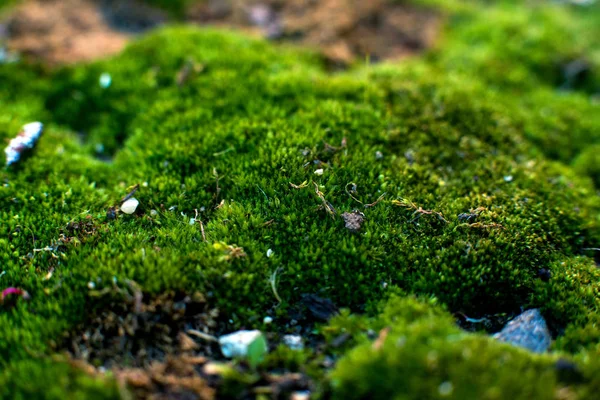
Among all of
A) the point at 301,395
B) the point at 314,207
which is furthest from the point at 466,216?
the point at 301,395

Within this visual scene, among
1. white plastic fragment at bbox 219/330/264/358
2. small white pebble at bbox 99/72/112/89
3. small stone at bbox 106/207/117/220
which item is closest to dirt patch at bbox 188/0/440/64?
small white pebble at bbox 99/72/112/89

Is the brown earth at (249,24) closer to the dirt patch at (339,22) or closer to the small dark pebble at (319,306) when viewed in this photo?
the dirt patch at (339,22)

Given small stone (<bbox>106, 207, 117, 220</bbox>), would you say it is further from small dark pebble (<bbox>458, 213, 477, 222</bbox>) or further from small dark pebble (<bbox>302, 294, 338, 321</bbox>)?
small dark pebble (<bbox>458, 213, 477, 222</bbox>)

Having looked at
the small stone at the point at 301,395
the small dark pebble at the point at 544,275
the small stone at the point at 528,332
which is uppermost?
the small dark pebble at the point at 544,275

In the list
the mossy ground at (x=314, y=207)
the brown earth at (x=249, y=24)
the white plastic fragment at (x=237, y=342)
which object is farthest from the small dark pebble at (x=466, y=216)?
the brown earth at (x=249, y=24)

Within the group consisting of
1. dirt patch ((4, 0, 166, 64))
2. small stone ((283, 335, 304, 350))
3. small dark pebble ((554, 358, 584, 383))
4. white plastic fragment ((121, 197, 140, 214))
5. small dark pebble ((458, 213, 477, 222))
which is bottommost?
small stone ((283, 335, 304, 350))

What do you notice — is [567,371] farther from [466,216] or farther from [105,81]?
[105,81]

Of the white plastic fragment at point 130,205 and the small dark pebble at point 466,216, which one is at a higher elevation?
the small dark pebble at point 466,216
